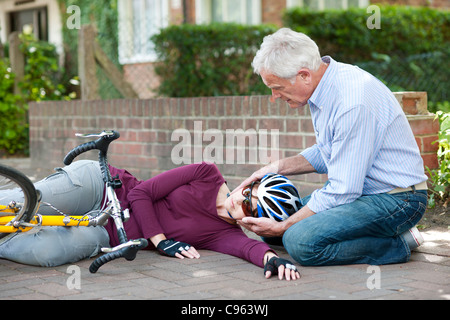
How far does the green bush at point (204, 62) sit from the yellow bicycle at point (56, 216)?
229 inches

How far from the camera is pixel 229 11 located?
1336 centimetres

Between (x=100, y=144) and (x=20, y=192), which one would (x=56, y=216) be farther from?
(x=100, y=144)

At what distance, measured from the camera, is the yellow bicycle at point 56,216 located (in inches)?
149

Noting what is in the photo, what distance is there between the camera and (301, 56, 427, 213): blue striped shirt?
145 inches

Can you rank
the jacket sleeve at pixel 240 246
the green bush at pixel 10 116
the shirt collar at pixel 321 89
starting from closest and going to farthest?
the shirt collar at pixel 321 89
the jacket sleeve at pixel 240 246
the green bush at pixel 10 116

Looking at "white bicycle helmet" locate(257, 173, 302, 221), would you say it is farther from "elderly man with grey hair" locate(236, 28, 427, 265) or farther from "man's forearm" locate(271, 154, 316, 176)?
"man's forearm" locate(271, 154, 316, 176)

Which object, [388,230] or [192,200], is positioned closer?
[388,230]

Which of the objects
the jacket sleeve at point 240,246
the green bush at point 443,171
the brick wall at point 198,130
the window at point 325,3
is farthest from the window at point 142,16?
the jacket sleeve at point 240,246

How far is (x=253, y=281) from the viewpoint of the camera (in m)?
3.63

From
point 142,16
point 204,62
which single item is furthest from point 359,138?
point 142,16

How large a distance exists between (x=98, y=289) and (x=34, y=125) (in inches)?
233

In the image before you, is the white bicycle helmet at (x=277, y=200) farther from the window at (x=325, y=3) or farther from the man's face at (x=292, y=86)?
the window at (x=325, y=3)
